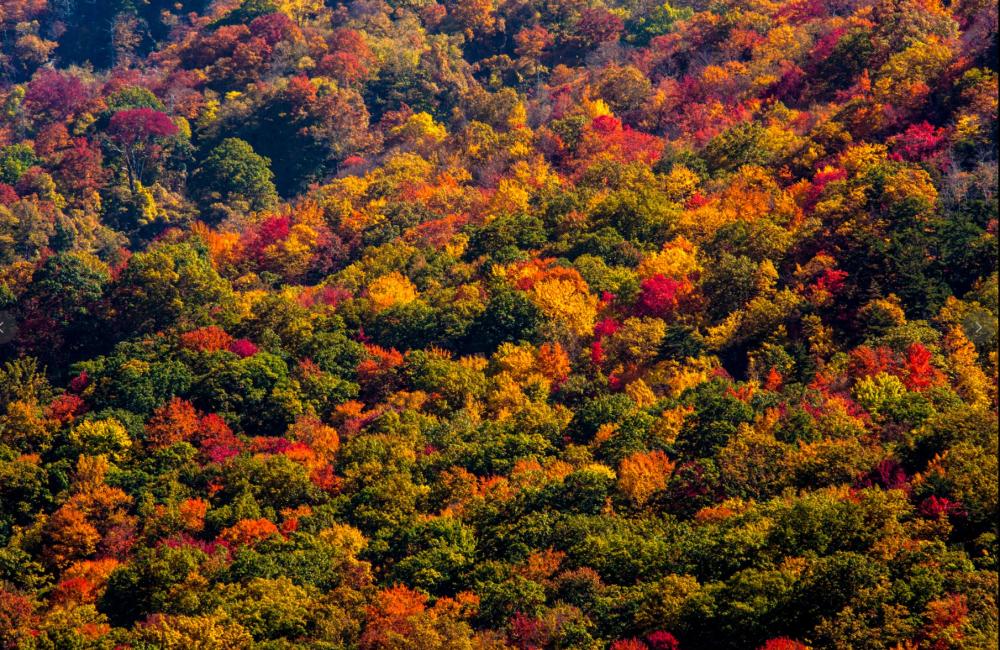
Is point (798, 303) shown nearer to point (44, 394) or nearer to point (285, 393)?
point (285, 393)

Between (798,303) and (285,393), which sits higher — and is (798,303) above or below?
above

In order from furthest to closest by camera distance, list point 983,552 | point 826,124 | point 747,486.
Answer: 1. point 826,124
2. point 747,486
3. point 983,552

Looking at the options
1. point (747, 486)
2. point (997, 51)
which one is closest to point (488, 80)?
point (997, 51)

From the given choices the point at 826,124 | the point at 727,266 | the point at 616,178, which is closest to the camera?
the point at 727,266

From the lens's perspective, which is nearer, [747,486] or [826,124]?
[747,486]

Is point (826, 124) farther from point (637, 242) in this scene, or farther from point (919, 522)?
point (919, 522)

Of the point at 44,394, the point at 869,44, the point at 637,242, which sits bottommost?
the point at 44,394
